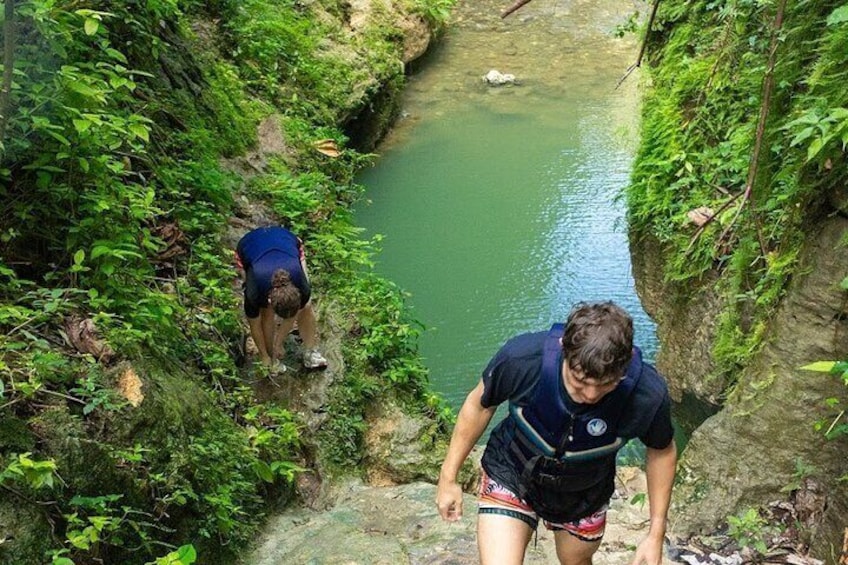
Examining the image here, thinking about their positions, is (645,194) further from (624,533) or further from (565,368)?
(565,368)

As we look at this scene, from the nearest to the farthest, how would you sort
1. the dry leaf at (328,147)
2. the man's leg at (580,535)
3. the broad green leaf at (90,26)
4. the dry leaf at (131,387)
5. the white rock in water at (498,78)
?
the man's leg at (580,535)
the broad green leaf at (90,26)
the dry leaf at (131,387)
the dry leaf at (328,147)
the white rock in water at (498,78)

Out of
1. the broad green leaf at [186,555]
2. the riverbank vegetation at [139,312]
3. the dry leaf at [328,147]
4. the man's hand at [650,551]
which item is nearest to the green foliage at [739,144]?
the man's hand at [650,551]

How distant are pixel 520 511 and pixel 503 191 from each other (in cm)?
879

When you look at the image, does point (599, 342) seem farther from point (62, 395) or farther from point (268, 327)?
point (268, 327)

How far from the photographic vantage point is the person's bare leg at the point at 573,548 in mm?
3012

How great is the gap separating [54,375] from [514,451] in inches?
76.1

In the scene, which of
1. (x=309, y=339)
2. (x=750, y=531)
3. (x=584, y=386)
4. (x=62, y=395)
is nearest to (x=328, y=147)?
(x=309, y=339)

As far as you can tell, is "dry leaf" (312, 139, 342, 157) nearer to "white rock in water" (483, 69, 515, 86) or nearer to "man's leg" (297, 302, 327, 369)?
"man's leg" (297, 302, 327, 369)

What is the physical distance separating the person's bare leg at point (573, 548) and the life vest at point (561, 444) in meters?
0.13

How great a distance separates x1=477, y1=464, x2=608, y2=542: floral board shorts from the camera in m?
2.89

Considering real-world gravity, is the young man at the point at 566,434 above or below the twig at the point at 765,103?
below

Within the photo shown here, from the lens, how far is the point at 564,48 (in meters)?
15.7

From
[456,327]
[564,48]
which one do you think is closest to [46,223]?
[456,327]

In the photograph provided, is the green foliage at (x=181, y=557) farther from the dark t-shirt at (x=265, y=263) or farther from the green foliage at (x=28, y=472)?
the dark t-shirt at (x=265, y=263)
